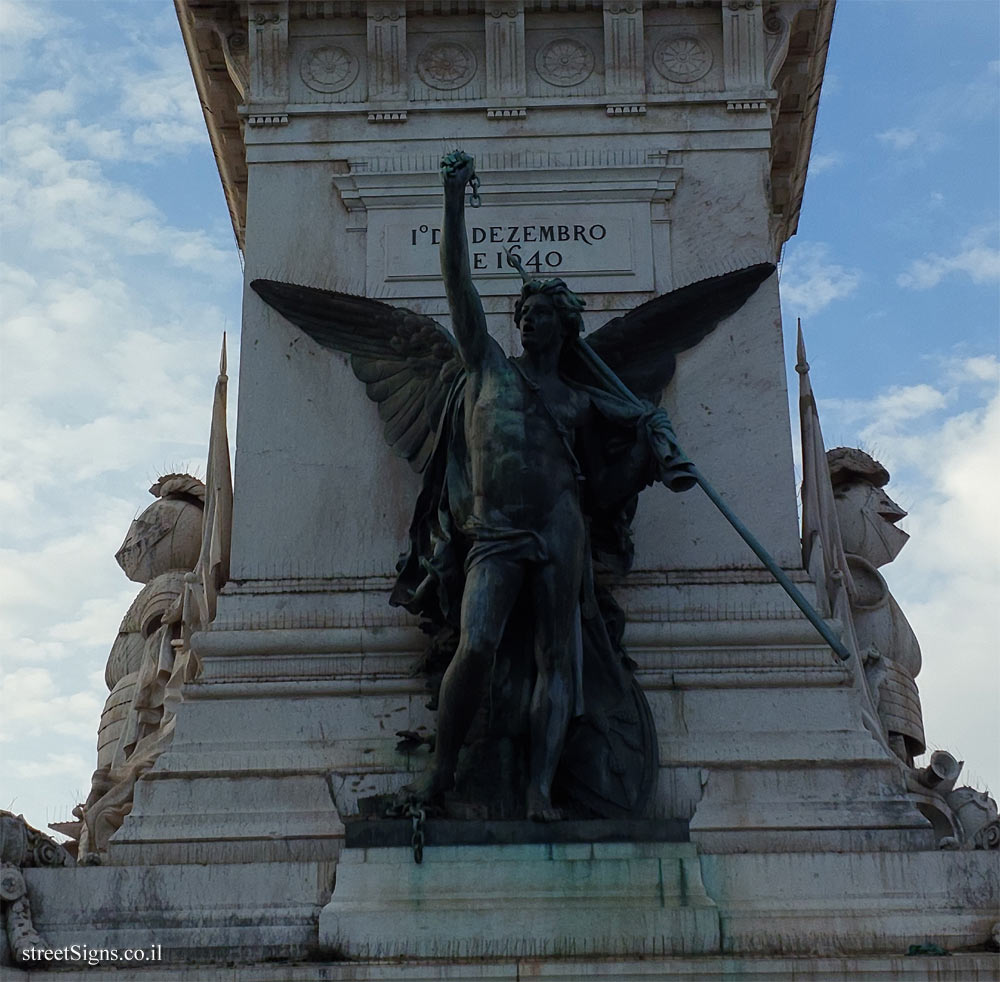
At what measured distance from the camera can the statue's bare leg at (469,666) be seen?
1359 centimetres

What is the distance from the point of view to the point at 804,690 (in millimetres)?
14977

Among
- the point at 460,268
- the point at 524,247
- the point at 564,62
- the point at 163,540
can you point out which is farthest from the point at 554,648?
the point at 564,62

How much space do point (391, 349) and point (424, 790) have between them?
12.8 ft

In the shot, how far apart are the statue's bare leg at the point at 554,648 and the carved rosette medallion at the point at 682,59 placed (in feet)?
16.3

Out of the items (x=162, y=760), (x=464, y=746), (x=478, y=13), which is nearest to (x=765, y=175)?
(x=478, y=13)

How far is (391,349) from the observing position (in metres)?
16.0

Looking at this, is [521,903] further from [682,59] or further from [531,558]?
[682,59]

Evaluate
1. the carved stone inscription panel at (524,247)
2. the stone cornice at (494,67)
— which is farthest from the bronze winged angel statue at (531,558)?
the stone cornice at (494,67)

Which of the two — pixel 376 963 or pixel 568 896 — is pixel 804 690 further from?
pixel 376 963

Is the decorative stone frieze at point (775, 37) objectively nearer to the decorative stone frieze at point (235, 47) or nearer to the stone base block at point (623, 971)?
the decorative stone frieze at point (235, 47)

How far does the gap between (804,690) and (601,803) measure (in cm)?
196

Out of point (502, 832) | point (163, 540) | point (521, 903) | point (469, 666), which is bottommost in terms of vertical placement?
point (521, 903)

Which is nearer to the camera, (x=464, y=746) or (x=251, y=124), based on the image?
(x=464, y=746)

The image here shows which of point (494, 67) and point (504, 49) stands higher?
point (504, 49)
